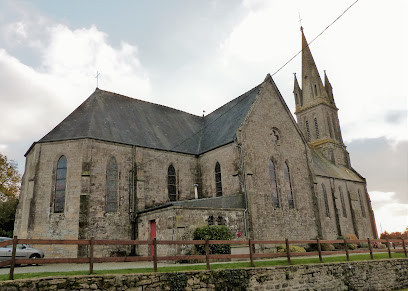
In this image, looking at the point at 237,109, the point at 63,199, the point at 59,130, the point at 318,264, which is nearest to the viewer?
the point at 318,264

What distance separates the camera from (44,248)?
69.2 ft

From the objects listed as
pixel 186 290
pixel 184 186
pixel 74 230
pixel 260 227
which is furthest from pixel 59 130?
pixel 186 290

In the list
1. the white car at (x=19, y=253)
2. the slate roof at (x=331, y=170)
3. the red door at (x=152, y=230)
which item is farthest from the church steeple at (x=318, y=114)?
the white car at (x=19, y=253)

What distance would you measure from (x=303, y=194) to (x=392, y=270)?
11.3m

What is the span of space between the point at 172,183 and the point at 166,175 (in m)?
0.92

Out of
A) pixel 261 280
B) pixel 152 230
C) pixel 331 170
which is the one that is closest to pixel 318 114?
pixel 331 170

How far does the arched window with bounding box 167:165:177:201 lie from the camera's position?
87.2 ft

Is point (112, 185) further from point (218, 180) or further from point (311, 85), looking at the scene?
point (311, 85)

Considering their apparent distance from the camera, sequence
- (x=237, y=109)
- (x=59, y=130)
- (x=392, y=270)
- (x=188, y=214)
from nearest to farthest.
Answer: (x=392, y=270) < (x=188, y=214) < (x=59, y=130) < (x=237, y=109)

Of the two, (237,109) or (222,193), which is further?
(237,109)

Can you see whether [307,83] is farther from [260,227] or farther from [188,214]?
[188,214]

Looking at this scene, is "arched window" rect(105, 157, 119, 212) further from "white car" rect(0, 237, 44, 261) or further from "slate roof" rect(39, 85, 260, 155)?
"white car" rect(0, 237, 44, 261)

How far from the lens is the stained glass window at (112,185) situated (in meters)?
23.3

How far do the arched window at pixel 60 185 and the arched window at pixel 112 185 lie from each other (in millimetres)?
2893
